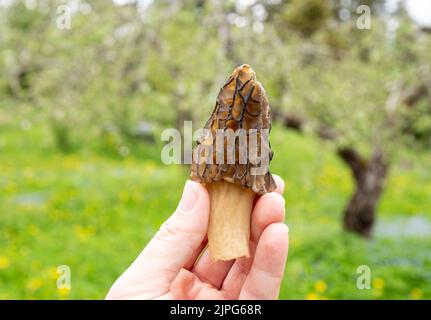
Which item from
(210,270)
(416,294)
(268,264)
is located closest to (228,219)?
(268,264)

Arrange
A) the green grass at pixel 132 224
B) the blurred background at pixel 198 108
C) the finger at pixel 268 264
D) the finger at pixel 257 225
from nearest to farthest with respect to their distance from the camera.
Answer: the finger at pixel 268 264 < the finger at pixel 257 225 < the blurred background at pixel 198 108 < the green grass at pixel 132 224

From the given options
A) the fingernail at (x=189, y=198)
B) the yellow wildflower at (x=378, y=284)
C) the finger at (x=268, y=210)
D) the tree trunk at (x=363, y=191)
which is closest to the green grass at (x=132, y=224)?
the yellow wildflower at (x=378, y=284)

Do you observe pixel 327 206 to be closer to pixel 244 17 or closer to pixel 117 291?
pixel 244 17

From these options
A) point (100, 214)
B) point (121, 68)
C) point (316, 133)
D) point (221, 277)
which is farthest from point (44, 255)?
point (221, 277)

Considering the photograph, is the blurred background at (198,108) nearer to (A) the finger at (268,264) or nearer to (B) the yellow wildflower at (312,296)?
(B) the yellow wildflower at (312,296)

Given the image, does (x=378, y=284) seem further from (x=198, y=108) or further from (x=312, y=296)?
(x=198, y=108)

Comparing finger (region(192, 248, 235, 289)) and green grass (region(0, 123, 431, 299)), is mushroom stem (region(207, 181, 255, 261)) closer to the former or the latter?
finger (region(192, 248, 235, 289))
